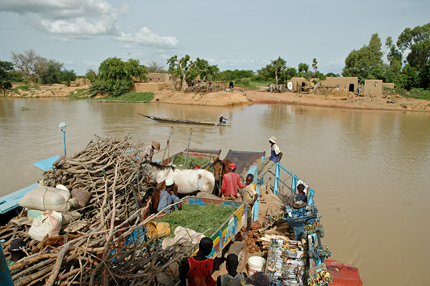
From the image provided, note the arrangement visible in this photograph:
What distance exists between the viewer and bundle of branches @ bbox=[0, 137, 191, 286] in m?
2.67

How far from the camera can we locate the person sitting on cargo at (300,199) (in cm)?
583

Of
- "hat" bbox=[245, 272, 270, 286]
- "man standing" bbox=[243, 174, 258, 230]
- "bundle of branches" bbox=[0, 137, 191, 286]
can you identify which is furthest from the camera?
"man standing" bbox=[243, 174, 258, 230]

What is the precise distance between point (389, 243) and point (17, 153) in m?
14.7

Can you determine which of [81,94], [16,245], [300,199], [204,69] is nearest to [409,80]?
[204,69]

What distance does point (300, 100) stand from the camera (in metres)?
36.5

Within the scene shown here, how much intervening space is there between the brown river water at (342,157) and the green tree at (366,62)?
14981 millimetres

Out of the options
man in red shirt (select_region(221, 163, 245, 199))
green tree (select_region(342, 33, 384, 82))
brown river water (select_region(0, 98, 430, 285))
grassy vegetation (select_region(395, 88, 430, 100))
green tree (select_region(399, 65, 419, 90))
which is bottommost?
brown river water (select_region(0, 98, 430, 285))

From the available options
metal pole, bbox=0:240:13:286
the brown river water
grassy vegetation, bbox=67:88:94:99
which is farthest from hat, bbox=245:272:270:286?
grassy vegetation, bbox=67:88:94:99

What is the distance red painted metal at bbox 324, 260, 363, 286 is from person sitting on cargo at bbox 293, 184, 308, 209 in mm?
1307

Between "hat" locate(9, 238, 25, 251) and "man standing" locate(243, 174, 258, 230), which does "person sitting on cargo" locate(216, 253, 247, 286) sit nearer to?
"hat" locate(9, 238, 25, 251)

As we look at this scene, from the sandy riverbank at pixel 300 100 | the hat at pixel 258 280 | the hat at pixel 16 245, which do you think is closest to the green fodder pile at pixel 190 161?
the hat at pixel 16 245

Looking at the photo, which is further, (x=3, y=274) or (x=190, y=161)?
(x=190, y=161)

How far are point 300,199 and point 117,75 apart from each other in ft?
133

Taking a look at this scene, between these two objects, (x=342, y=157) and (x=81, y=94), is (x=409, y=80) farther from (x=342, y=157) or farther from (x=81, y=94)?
(x=81, y=94)
